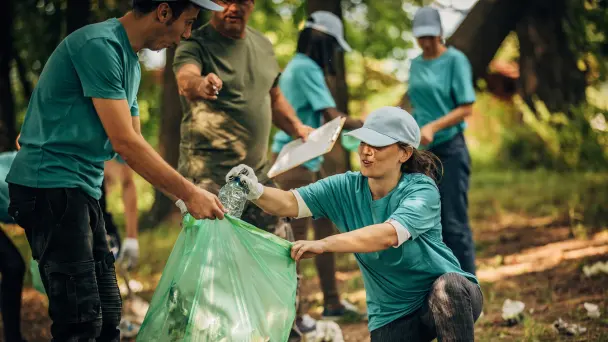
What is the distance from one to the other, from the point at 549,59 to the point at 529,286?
185 inches

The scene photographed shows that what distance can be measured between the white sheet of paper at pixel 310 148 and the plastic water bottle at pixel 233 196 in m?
0.69

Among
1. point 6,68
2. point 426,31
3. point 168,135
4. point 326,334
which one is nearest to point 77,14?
point 168,135

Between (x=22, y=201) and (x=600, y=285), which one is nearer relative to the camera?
(x=22, y=201)

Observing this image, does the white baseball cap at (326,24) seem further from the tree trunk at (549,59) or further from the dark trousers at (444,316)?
the tree trunk at (549,59)

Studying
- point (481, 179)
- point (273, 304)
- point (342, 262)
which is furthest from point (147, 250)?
point (481, 179)

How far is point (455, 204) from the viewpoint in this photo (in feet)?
16.9

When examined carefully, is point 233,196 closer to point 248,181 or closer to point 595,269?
point 248,181

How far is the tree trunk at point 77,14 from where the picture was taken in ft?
26.2

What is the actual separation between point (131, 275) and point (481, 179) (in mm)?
8741

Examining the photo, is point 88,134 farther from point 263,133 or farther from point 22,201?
point 263,133

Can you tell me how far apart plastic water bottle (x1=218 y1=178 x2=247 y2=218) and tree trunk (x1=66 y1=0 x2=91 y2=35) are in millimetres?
5071

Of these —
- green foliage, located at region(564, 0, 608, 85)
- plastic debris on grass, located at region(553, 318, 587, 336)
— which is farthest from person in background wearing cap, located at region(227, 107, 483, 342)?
green foliage, located at region(564, 0, 608, 85)

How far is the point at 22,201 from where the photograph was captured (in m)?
3.14

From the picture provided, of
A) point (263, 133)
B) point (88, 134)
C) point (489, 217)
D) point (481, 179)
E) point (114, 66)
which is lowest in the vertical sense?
point (481, 179)
